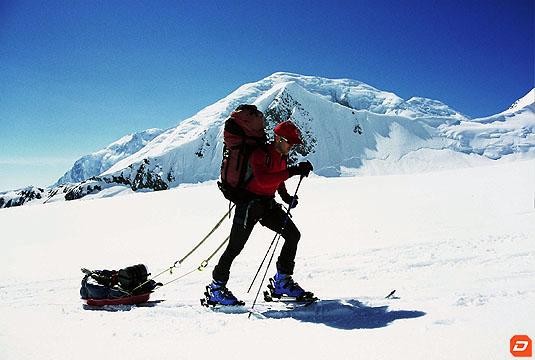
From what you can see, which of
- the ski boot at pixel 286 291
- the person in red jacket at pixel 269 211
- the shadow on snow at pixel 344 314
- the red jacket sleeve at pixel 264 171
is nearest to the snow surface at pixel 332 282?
the shadow on snow at pixel 344 314

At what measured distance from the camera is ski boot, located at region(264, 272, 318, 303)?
546 cm

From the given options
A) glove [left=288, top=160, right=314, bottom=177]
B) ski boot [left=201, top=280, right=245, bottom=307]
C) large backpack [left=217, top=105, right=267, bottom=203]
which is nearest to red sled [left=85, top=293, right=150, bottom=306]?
ski boot [left=201, top=280, right=245, bottom=307]

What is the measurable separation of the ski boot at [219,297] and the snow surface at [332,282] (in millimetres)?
239

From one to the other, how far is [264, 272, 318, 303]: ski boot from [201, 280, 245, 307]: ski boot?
49cm

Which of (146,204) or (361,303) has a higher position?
(146,204)

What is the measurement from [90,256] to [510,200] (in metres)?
10.7

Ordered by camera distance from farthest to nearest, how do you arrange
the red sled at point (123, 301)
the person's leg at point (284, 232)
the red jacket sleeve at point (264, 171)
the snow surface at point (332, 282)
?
the red sled at point (123, 301), the person's leg at point (284, 232), the red jacket sleeve at point (264, 171), the snow surface at point (332, 282)

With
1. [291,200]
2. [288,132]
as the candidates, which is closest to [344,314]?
[291,200]

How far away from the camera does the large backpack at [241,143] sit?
17.1ft

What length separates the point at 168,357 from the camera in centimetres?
359

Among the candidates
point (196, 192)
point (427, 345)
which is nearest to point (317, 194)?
point (196, 192)

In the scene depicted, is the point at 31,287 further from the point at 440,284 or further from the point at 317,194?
the point at 317,194

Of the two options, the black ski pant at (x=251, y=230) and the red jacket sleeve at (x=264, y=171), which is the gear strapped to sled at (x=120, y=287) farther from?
the red jacket sleeve at (x=264, y=171)

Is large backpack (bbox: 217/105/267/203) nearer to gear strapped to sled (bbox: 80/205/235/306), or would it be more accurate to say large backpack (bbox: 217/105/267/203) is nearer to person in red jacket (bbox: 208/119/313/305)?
person in red jacket (bbox: 208/119/313/305)
